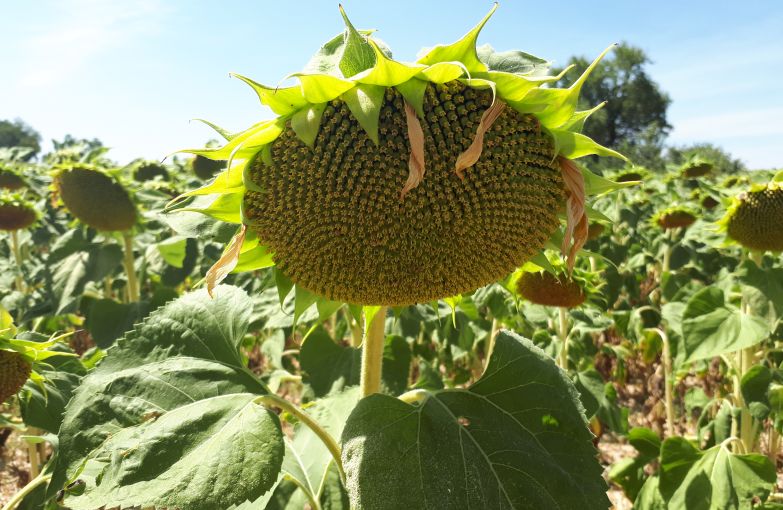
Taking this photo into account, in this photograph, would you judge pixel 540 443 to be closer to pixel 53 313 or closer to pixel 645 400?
pixel 53 313

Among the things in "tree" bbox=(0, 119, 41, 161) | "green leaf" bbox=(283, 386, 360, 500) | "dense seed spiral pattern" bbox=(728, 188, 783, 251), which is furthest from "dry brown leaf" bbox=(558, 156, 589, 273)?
"tree" bbox=(0, 119, 41, 161)

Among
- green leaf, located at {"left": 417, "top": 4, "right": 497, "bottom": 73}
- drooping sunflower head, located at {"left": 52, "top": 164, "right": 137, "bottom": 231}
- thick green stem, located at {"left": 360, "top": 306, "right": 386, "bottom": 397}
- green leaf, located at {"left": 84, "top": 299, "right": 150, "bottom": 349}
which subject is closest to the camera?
green leaf, located at {"left": 417, "top": 4, "right": 497, "bottom": 73}

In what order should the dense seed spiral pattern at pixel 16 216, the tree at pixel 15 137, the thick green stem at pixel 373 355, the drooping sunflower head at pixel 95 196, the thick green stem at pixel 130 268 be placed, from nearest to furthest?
1. the thick green stem at pixel 373 355
2. the drooping sunflower head at pixel 95 196
3. the thick green stem at pixel 130 268
4. the dense seed spiral pattern at pixel 16 216
5. the tree at pixel 15 137

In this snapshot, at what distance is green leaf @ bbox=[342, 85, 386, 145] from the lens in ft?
3.61

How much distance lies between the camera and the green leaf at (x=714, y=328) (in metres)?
2.93

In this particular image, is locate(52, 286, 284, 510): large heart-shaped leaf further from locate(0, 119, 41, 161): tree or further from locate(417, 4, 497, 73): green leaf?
locate(0, 119, 41, 161): tree

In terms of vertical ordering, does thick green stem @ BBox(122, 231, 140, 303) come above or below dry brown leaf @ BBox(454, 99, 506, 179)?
below

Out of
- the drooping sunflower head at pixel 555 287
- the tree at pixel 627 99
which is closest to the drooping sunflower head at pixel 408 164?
the drooping sunflower head at pixel 555 287

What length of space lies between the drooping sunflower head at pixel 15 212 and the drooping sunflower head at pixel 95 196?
1149 millimetres

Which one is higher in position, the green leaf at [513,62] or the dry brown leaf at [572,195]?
the green leaf at [513,62]

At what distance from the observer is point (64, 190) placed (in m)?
3.67

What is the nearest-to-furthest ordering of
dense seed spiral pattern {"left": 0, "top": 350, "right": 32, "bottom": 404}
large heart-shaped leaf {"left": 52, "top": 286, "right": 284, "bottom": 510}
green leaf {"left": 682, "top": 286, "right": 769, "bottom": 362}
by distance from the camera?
large heart-shaped leaf {"left": 52, "top": 286, "right": 284, "bottom": 510} → dense seed spiral pattern {"left": 0, "top": 350, "right": 32, "bottom": 404} → green leaf {"left": 682, "top": 286, "right": 769, "bottom": 362}

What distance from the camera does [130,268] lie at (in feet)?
12.4

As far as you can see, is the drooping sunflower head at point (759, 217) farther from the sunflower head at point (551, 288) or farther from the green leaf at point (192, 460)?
the green leaf at point (192, 460)
